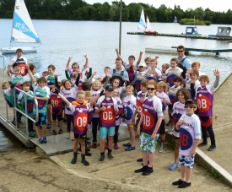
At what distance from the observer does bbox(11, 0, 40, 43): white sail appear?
18.4 m

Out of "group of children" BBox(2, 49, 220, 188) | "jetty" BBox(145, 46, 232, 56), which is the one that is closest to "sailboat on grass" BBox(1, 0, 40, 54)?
"group of children" BBox(2, 49, 220, 188)

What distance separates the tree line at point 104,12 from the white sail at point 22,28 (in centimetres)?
10129

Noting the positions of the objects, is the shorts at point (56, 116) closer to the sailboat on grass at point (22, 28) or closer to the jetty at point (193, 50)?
the sailboat on grass at point (22, 28)

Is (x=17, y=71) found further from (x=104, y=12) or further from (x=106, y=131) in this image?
(x=104, y=12)

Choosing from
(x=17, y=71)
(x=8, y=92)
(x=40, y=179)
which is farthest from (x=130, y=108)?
(x=8, y=92)

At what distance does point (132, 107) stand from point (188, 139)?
1.98 meters

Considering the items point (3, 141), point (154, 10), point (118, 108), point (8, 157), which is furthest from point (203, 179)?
point (154, 10)

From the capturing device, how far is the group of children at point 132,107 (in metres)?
6.23

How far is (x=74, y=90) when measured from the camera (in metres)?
8.47

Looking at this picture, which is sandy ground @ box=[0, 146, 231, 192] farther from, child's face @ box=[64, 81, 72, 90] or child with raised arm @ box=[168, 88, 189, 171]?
child's face @ box=[64, 81, 72, 90]

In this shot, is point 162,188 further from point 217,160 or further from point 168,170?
point 217,160

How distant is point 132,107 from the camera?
762 centimetres

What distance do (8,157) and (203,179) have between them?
4183 millimetres

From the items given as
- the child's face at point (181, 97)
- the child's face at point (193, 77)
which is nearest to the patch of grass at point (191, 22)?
the child's face at point (193, 77)
